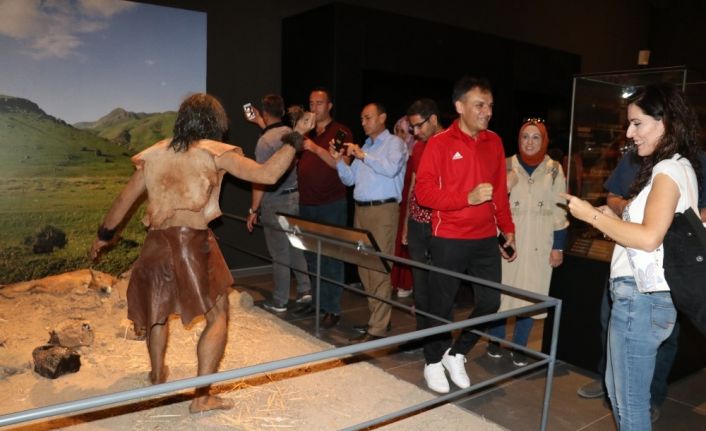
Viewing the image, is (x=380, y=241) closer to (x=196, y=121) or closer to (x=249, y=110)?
(x=196, y=121)

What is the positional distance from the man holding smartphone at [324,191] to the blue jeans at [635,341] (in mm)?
2857

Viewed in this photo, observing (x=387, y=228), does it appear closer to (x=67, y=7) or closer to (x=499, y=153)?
(x=499, y=153)

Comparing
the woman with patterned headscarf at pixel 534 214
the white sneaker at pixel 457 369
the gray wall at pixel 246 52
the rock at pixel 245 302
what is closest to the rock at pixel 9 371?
the rock at pixel 245 302

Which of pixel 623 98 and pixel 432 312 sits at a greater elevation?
pixel 623 98

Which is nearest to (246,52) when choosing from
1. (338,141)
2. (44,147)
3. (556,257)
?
(44,147)

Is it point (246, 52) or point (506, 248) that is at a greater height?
point (246, 52)

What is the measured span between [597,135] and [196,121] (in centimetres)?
266

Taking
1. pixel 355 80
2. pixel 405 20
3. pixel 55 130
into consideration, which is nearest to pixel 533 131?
pixel 355 80

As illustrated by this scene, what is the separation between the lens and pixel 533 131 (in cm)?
381

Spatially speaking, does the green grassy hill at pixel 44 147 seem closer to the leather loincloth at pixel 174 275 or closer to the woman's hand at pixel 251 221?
the woman's hand at pixel 251 221

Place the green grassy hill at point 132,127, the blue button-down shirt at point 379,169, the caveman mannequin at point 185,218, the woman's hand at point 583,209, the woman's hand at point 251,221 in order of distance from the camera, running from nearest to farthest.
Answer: the woman's hand at point 583,209 → the caveman mannequin at point 185,218 → the blue button-down shirt at point 379,169 → the woman's hand at point 251,221 → the green grassy hill at point 132,127

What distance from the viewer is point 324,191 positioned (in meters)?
4.86

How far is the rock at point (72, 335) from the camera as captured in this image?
405cm

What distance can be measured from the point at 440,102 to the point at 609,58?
19.6ft
